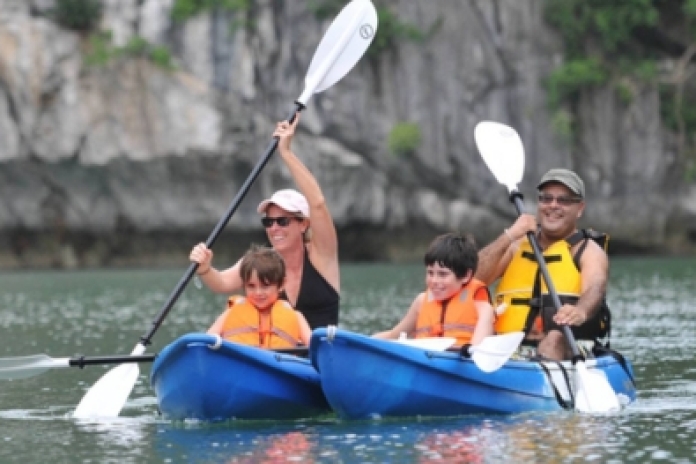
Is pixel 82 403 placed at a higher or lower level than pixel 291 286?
lower

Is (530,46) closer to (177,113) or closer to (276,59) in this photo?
(276,59)

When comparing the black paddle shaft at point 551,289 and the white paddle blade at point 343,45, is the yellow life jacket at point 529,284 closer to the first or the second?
the black paddle shaft at point 551,289

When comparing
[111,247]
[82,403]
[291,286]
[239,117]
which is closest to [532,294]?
[291,286]

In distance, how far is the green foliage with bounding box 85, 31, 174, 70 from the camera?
3753 cm

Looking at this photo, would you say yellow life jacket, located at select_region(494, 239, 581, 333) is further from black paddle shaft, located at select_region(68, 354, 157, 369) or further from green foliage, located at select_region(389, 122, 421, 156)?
green foliage, located at select_region(389, 122, 421, 156)

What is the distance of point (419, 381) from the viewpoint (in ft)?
31.6

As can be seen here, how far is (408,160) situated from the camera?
126 ft

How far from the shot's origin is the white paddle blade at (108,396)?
10.8 m

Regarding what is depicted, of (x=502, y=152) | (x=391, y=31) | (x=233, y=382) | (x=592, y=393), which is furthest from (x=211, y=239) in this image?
(x=391, y=31)

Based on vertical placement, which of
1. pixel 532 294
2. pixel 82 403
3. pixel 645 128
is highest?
pixel 645 128

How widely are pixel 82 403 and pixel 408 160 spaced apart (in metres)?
27.9

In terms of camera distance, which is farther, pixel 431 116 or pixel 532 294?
pixel 431 116

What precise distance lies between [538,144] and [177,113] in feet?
28.4

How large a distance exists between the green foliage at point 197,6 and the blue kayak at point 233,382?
28260 mm
